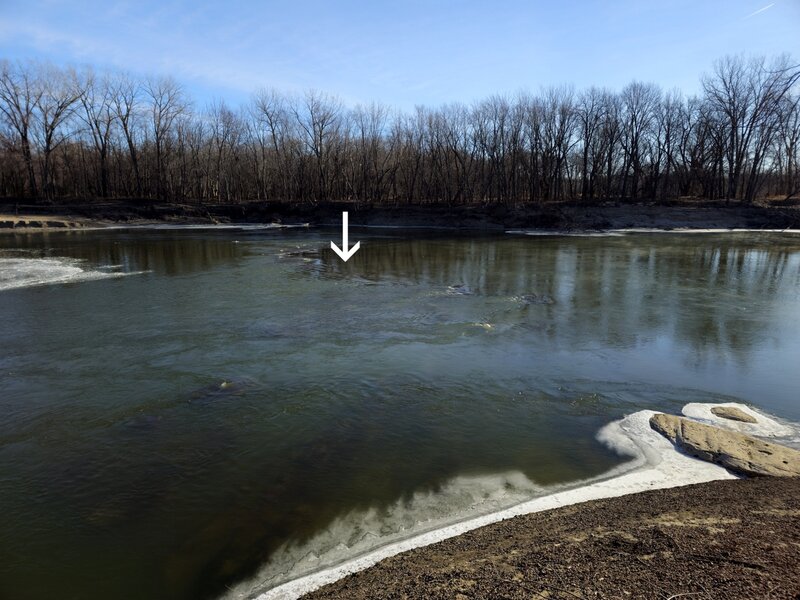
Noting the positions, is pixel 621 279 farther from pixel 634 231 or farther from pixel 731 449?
pixel 634 231

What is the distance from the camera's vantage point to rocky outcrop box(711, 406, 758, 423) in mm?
7375

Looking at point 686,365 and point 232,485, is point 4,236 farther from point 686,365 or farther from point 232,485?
point 686,365

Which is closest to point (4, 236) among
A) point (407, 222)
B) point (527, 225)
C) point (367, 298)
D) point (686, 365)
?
point (407, 222)

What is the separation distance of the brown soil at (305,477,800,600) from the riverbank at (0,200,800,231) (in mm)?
44214

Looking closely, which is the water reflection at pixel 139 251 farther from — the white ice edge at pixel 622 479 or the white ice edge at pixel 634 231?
the white ice edge at pixel 634 231

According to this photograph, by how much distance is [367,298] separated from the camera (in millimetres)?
16312

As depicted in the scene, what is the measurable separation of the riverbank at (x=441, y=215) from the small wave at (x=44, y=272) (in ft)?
90.4

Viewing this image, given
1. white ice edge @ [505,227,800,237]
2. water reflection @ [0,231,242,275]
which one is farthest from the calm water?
white ice edge @ [505,227,800,237]

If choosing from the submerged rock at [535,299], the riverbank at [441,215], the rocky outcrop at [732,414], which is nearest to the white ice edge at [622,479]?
the rocky outcrop at [732,414]

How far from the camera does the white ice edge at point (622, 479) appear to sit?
4.38 meters

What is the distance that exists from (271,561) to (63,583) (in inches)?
72.2

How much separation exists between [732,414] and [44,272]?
24631mm

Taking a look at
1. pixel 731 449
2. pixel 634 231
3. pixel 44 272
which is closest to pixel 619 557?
pixel 731 449

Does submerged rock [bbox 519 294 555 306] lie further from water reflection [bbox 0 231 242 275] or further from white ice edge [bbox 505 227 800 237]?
white ice edge [bbox 505 227 800 237]
